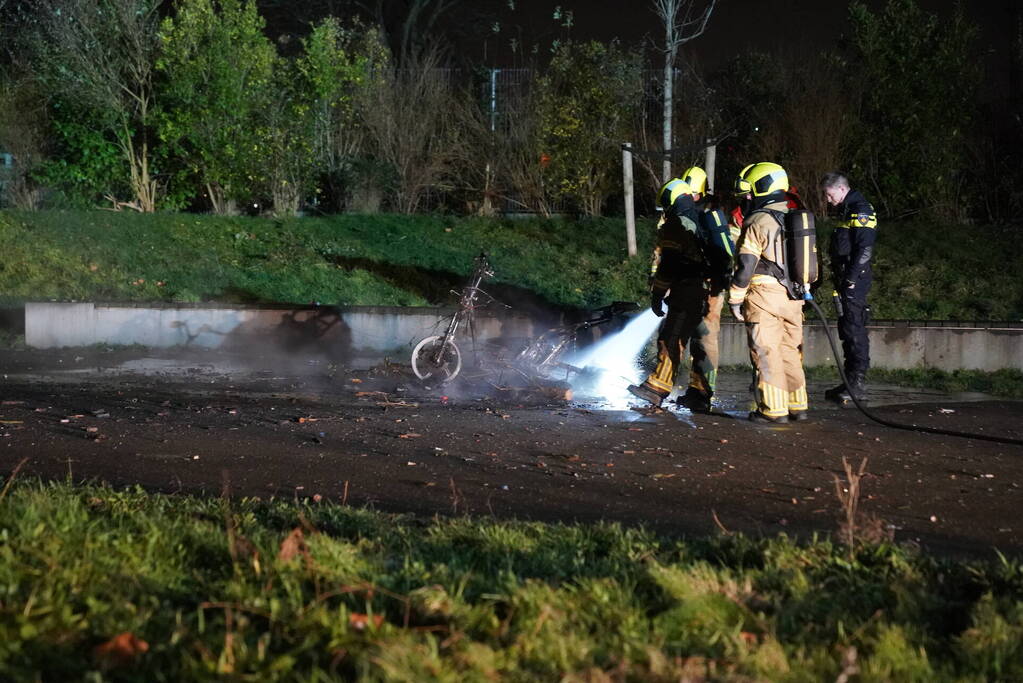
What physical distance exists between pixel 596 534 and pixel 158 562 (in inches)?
73.3

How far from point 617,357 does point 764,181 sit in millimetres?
3681

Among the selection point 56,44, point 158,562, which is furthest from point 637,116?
point 158,562

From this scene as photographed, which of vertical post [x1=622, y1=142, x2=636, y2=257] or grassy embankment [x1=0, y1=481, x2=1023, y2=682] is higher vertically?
vertical post [x1=622, y1=142, x2=636, y2=257]

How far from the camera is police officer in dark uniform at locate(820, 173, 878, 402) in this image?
431 inches

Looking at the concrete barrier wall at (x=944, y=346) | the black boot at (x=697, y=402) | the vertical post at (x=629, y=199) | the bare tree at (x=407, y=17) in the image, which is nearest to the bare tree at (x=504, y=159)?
the vertical post at (x=629, y=199)

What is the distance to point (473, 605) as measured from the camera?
4109mm

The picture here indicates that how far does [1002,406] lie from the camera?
1082cm

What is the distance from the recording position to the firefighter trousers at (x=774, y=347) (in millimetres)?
9398

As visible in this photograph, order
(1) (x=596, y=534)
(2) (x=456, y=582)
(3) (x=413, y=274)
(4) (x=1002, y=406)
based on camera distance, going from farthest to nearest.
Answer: (3) (x=413, y=274), (4) (x=1002, y=406), (1) (x=596, y=534), (2) (x=456, y=582)

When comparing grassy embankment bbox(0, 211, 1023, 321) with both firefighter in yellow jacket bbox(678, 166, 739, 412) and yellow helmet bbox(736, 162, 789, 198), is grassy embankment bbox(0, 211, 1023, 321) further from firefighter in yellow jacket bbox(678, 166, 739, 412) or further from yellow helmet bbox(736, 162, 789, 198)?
yellow helmet bbox(736, 162, 789, 198)

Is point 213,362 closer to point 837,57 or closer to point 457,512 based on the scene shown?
point 457,512

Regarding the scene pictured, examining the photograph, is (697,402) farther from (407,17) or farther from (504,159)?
(407,17)

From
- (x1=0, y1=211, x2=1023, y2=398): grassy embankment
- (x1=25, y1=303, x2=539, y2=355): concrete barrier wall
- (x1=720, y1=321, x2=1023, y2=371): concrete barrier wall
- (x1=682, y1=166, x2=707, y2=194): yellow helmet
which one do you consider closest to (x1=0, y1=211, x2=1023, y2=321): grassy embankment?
(x1=0, y1=211, x2=1023, y2=398): grassy embankment

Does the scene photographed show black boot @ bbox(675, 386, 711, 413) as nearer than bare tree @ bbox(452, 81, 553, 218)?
Yes
